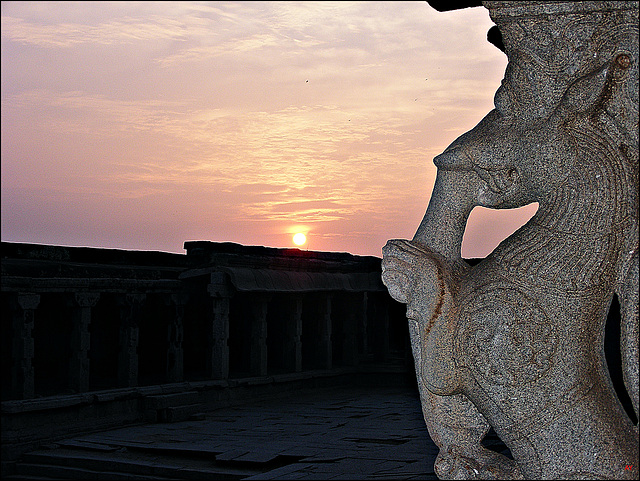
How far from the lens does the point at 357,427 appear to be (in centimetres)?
1129

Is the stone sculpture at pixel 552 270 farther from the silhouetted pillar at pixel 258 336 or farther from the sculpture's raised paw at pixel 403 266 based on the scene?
the silhouetted pillar at pixel 258 336

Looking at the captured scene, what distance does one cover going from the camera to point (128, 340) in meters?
12.2

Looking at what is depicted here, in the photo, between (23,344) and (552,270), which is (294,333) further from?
(552,270)

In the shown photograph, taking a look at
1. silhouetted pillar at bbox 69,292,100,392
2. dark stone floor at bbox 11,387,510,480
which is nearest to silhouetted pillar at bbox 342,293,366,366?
dark stone floor at bbox 11,387,510,480

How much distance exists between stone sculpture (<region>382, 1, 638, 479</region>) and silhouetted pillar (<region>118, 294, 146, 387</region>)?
30.9 ft

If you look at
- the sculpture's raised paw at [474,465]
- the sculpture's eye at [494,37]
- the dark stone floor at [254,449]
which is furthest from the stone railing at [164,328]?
the sculpture's raised paw at [474,465]

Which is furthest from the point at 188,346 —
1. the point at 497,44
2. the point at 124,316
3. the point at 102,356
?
the point at 497,44

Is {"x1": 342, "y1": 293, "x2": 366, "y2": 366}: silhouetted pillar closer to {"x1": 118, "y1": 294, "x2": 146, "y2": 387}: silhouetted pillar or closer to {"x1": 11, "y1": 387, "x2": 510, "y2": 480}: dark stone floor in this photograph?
{"x1": 11, "y1": 387, "x2": 510, "y2": 480}: dark stone floor

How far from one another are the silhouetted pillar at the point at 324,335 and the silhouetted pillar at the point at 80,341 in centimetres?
612

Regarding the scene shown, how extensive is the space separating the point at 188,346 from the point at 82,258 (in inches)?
153

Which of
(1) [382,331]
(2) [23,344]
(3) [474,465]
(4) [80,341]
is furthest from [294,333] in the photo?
(3) [474,465]

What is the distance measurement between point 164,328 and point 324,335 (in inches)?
133

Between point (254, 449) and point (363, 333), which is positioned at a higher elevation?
point (363, 333)

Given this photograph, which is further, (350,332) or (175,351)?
(350,332)
